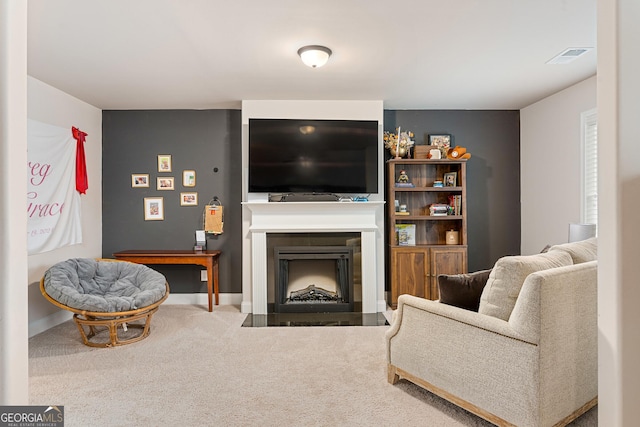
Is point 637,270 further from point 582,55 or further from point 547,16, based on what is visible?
point 582,55

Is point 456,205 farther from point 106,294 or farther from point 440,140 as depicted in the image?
point 106,294

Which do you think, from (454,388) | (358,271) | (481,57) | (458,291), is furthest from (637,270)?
(358,271)

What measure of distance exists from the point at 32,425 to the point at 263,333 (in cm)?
224

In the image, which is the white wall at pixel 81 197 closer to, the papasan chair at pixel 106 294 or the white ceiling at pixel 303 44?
the white ceiling at pixel 303 44

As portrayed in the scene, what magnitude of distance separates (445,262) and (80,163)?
4.29m

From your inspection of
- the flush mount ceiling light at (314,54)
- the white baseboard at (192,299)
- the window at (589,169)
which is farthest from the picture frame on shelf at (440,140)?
the white baseboard at (192,299)

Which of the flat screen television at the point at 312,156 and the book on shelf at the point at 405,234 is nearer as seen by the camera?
the flat screen television at the point at 312,156

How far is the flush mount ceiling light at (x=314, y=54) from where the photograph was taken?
2.93 m

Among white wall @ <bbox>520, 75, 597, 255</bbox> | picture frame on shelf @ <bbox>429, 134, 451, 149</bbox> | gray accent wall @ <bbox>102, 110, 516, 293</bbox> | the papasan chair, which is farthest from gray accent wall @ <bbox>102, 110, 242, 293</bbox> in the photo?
white wall @ <bbox>520, 75, 597, 255</bbox>

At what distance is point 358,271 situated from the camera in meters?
4.45

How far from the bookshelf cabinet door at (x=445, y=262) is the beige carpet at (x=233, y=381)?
3.87ft

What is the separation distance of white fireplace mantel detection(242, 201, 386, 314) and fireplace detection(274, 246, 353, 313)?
0.16 metres

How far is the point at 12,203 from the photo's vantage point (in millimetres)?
997

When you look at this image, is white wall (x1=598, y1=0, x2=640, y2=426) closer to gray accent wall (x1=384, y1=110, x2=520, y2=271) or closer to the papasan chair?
the papasan chair
